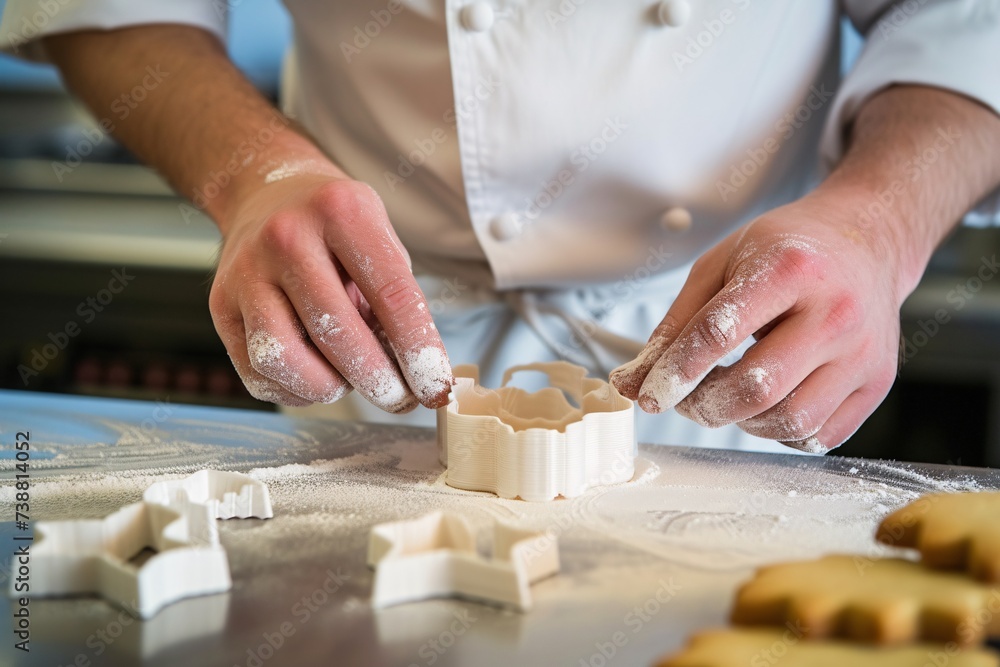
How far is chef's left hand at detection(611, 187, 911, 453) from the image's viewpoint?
107 centimetres

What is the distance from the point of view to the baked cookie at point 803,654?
0.68m

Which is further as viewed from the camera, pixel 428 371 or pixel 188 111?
pixel 188 111

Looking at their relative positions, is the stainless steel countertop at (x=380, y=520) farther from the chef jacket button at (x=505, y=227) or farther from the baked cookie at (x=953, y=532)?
the chef jacket button at (x=505, y=227)

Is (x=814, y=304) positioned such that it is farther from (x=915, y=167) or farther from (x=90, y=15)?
(x=90, y=15)

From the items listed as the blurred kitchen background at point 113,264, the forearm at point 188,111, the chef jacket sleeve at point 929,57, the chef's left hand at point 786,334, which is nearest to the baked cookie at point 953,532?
the chef's left hand at point 786,334

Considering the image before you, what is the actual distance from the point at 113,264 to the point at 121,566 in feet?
7.38

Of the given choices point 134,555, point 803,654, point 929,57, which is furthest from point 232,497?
point 929,57

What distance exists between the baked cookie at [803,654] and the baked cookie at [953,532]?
0.09 metres

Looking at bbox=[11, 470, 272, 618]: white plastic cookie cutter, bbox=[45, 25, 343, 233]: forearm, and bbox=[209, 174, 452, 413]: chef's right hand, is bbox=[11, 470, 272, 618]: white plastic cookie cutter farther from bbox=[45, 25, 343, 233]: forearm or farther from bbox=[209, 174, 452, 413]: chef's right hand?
bbox=[45, 25, 343, 233]: forearm

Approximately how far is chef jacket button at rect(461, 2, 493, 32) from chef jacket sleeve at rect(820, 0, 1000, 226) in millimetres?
554

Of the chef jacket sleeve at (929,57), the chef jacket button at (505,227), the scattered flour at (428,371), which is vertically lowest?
the scattered flour at (428,371)

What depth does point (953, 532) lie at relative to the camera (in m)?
0.83

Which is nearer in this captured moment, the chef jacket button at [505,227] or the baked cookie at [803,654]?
the baked cookie at [803,654]

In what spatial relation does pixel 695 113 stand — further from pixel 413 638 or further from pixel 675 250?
pixel 413 638
